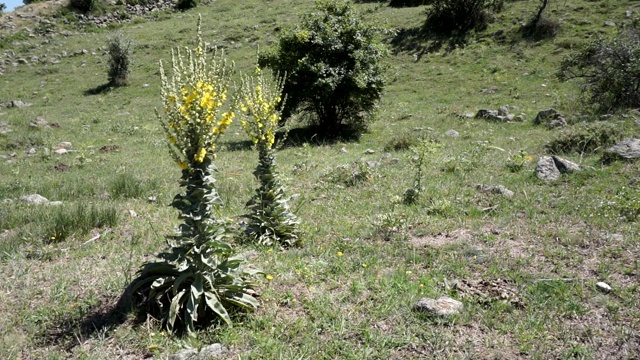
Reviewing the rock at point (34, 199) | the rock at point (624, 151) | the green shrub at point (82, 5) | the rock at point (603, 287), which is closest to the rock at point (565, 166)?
the rock at point (624, 151)

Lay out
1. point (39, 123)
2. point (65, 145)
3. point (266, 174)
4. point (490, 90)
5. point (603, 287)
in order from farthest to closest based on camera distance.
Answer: point (490, 90)
point (39, 123)
point (65, 145)
point (266, 174)
point (603, 287)

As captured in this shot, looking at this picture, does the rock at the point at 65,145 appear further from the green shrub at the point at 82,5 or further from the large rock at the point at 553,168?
A: the green shrub at the point at 82,5

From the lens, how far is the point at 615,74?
12.4 meters

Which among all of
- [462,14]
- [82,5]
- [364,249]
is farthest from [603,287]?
[82,5]

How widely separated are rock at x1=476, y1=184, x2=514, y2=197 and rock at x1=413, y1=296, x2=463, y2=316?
11.2 feet

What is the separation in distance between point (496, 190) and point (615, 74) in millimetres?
7644

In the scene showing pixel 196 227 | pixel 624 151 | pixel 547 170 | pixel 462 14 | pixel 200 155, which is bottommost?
pixel 547 170

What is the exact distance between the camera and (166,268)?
14.1 ft

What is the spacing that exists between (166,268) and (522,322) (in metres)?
3.25

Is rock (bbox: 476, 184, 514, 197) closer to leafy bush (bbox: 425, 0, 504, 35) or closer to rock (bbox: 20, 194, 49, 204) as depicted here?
rock (bbox: 20, 194, 49, 204)

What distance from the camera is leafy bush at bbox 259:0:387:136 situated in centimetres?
1374

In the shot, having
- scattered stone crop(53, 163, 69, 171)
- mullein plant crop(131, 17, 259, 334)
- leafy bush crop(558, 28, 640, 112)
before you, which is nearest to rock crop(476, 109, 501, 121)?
leafy bush crop(558, 28, 640, 112)

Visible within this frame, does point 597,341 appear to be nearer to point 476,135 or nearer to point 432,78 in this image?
point 476,135

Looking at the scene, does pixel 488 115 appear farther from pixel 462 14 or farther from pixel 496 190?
pixel 462 14
